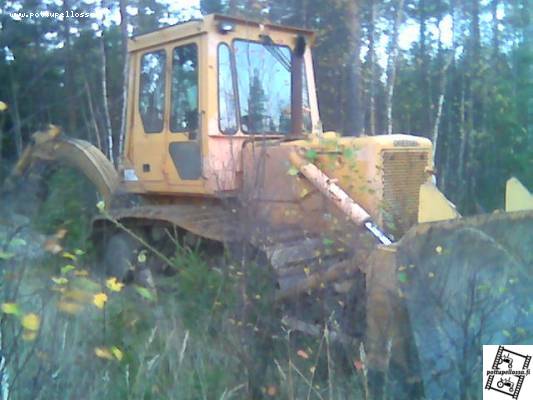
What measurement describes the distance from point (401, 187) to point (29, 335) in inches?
152

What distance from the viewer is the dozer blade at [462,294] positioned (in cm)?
361

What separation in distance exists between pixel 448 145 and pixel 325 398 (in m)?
13.0

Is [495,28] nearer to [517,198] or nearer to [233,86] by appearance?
[233,86]

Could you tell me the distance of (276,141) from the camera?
20.9 ft

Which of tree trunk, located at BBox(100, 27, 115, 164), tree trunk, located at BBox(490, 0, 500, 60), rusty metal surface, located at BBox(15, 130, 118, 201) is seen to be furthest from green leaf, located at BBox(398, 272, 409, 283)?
tree trunk, located at BBox(490, 0, 500, 60)

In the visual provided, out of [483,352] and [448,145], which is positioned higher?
[448,145]

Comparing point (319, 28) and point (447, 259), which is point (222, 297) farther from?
point (319, 28)

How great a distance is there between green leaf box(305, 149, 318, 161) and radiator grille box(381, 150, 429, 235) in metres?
0.56

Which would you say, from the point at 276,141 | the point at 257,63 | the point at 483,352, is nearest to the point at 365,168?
the point at 276,141

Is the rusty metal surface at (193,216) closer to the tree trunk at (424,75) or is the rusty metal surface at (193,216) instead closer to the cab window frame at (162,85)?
the cab window frame at (162,85)

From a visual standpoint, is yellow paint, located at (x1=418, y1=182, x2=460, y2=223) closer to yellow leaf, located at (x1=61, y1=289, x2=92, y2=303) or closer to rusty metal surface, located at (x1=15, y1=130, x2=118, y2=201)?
yellow leaf, located at (x1=61, y1=289, x2=92, y2=303)

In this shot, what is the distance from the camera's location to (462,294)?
376 centimetres

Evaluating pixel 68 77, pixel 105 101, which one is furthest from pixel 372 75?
pixel 68 77

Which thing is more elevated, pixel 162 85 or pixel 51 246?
pixel 162 85
